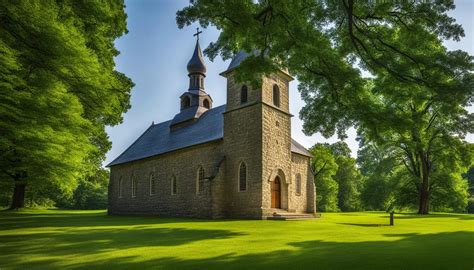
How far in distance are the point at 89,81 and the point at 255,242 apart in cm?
813

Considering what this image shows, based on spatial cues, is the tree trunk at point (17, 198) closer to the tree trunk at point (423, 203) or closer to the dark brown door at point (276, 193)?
the dark brown door at point (276, 193)

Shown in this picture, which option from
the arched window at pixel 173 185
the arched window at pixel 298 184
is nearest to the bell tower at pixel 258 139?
the arched window at pixel 298 184

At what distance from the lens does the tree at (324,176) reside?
4538cm

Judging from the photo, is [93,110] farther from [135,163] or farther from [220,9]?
[135,163]

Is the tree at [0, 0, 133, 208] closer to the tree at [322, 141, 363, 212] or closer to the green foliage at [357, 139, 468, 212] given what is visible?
the green foliage at [357, 139, 468, 212]

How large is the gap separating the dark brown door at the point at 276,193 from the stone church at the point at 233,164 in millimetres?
68

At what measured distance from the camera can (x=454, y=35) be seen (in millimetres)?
9805

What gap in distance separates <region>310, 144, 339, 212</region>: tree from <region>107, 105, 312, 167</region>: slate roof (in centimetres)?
1622

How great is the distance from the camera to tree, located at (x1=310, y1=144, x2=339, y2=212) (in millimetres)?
45375

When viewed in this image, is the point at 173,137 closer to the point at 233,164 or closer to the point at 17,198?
the point at 233,164

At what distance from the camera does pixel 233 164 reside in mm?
23656

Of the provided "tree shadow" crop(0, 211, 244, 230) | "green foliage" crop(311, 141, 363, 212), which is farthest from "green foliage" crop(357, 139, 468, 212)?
"tree shadow" crop(0, 211, 244, 230)

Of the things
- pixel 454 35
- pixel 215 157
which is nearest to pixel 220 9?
pixel 454 35

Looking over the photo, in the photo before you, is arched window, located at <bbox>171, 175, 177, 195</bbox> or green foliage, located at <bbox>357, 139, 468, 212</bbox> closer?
arched window, located at <bbox>171, 175, 177, 195</bbox>
